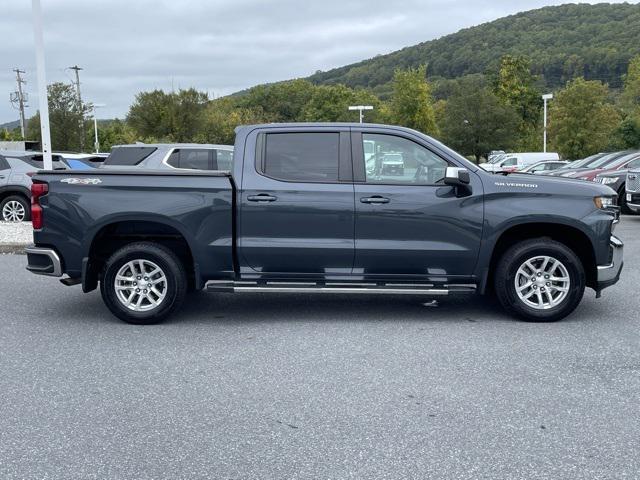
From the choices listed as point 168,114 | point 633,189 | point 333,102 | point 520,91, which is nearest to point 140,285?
point 633,189

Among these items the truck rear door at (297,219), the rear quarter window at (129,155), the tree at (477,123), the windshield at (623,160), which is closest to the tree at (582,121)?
the tree at (477,123)

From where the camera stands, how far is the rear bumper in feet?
21.7

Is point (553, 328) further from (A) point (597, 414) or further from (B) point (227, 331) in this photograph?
(B) point (227, 331)

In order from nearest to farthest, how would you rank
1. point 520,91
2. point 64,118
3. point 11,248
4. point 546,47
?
point 11,248 → point 64,118 → point 520,91 → point 546,47

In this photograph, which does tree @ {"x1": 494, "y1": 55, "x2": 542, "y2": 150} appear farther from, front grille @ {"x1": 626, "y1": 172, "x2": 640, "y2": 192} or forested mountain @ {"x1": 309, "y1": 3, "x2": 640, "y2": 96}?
front grille @ {"x1": 626, "y1": 172, "x2": 640, "y2": 192}

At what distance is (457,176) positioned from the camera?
6367mm

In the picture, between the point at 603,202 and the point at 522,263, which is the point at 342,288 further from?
the point at 603,202

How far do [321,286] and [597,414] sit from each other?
294cm

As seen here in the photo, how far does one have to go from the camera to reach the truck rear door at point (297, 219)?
6.54 m

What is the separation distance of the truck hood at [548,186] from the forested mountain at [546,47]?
82.6 m

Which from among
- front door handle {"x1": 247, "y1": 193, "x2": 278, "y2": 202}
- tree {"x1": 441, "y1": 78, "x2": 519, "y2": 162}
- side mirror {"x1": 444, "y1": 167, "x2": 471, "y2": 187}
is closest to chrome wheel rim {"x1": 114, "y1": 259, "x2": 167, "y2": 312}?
front door handle {"x1": 247, "y1": 193, "x2": 278, "y2": 202}

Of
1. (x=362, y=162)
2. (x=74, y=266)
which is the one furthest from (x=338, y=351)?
(x=74, y=266)

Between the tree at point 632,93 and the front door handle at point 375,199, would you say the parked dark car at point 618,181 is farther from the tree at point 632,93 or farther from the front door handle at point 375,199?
the tree at point 632,93

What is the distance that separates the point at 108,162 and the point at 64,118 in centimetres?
3937
